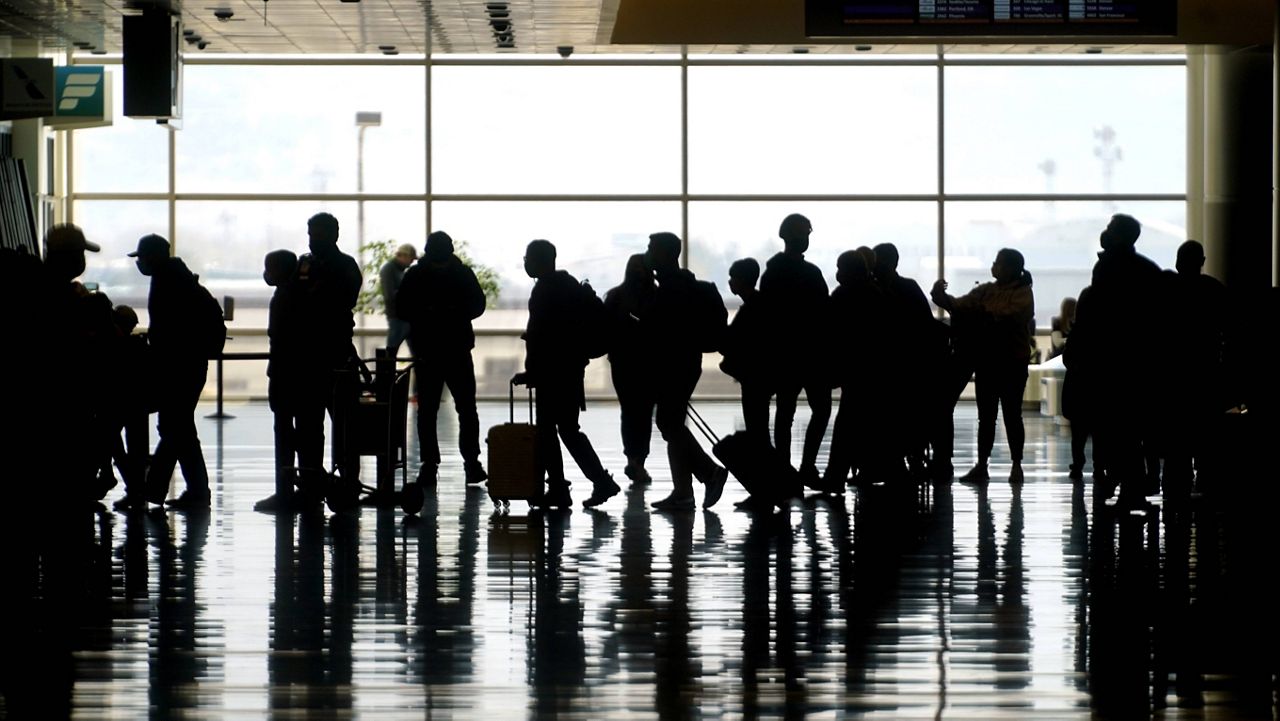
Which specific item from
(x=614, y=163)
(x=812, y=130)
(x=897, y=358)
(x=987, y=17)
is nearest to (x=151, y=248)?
(x=897, y=358)

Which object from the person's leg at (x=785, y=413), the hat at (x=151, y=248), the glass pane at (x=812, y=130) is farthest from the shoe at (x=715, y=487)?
the glass pane at (x=812, y=130)

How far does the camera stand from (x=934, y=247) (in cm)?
1917

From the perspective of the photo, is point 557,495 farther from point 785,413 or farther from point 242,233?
point 242,233

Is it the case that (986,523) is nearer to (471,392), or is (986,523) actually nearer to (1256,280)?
(471,392)

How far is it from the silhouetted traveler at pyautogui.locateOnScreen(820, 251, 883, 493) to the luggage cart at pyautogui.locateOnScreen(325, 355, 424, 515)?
233 centimetres

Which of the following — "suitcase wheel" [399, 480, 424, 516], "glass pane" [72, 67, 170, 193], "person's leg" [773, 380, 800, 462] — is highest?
"glass pane" [72, 67, 170, 193]

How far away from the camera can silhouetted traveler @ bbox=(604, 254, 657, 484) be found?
8.83m

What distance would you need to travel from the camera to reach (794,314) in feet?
29.0

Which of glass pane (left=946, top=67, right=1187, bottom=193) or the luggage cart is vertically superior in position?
glass pane (left=946, top=67, right=1187, bottom=193)

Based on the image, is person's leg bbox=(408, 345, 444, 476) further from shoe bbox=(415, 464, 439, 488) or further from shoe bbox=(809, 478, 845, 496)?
shoe bbox=(809, 478, 845, 496)

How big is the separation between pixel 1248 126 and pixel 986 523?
9.74 m

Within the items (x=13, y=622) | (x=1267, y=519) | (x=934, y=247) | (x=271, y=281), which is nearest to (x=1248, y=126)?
(x=934, y=247)

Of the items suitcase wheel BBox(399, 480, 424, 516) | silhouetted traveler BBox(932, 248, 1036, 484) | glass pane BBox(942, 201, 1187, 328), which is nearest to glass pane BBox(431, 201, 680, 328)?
glass pane BBox(942, 201, 1187, 328)

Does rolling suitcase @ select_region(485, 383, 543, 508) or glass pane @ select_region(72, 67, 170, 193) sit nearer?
rolling suitcase @ select_region(485, 383, 543, 508)
